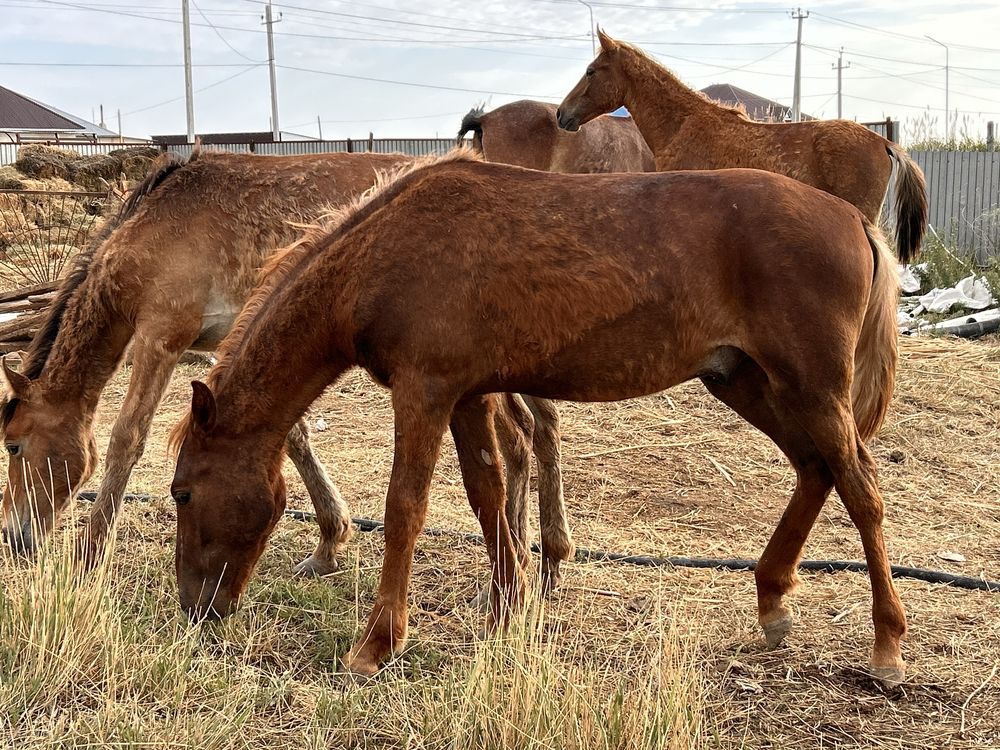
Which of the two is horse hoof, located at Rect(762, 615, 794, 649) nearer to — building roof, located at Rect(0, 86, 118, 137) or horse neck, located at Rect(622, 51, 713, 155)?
horse neck, located at Rect(622, 51, 713, 155)

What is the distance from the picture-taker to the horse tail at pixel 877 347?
11.7 ft

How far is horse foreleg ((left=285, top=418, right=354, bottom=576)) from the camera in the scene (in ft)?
15.8

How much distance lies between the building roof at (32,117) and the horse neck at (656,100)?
40603mm

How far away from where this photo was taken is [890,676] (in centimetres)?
337

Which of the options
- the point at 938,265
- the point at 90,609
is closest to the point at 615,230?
the point at 90,609

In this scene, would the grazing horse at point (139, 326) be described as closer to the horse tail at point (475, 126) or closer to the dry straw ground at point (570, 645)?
the dry straw ground at point (570, 645)

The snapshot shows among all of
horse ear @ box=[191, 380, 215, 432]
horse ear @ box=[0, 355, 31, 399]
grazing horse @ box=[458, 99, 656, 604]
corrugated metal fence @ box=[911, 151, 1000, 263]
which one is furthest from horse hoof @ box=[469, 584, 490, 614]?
corrugated metal fence @ box=[911, 151, 1000, 263]

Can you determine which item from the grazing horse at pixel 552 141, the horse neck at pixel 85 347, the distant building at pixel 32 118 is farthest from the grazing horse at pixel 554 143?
the distant building at pixel 32 118

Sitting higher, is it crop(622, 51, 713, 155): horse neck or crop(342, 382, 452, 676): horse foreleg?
crop(622, 51, 713, 155): horse neck

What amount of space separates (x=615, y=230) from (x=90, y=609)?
2.34 meters

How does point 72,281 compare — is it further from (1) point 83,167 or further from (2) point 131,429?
(1) point 83,167

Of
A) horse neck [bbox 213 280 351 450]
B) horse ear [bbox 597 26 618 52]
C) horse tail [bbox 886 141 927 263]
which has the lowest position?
horse neck [bbox 213 280 351 450]

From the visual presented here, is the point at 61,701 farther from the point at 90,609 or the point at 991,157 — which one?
the point at 991,157

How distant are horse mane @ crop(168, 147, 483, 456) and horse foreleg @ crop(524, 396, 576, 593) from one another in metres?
1.41
